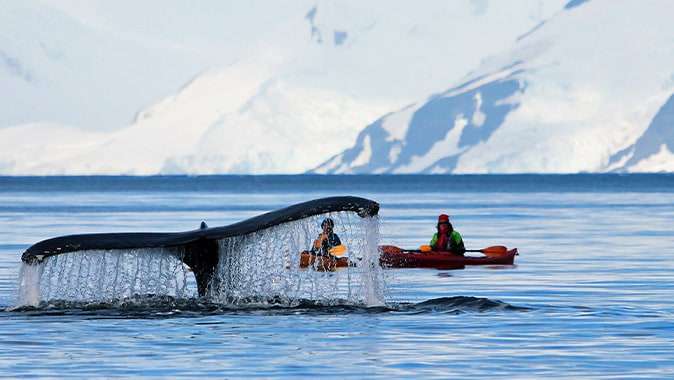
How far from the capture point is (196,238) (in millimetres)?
14367

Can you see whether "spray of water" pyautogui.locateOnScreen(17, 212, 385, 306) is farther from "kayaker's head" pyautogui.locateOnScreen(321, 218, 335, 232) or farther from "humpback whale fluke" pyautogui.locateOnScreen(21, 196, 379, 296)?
"kayaker's head" pyautogui.locateOnScreen(321, 218, 335, 232)

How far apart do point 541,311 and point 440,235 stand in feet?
35.0

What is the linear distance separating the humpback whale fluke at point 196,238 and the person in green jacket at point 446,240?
42.3 feet

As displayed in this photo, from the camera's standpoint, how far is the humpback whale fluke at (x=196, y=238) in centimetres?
1365

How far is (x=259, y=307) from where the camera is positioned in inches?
658

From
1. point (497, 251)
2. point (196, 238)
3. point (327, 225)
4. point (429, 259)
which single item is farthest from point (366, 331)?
point (497, 251)

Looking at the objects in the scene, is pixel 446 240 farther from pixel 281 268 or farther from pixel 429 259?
pixel 281 268

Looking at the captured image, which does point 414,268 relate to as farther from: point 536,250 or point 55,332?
point 55,332

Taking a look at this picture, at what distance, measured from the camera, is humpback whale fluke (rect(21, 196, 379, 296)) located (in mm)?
13648

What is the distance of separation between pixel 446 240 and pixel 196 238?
44.9 feet

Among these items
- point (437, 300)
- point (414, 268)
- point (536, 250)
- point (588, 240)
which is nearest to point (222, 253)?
point (437, 300)

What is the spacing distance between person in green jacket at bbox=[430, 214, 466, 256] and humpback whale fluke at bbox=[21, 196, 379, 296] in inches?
508

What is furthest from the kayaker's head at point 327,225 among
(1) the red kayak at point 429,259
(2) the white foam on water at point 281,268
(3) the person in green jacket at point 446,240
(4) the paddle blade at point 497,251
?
(4) the paddle blade at point 497,251

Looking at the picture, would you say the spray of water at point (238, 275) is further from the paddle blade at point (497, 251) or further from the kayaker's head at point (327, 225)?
the paddle blade at point (497, 251)
